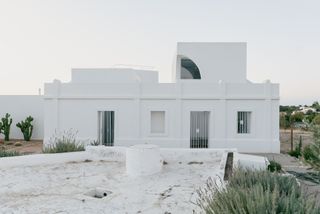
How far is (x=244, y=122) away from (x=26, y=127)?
50.2ft

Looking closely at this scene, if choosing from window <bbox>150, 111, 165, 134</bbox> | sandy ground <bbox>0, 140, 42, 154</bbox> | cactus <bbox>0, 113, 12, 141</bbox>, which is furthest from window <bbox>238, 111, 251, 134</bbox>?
cactus <bbox>0, 113, 12, 141</bbox>

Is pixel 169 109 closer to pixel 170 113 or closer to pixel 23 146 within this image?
pixel 170 113

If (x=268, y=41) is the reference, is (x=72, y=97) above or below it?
below

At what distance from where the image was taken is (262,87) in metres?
17.9

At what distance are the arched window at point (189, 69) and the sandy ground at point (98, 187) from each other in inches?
657

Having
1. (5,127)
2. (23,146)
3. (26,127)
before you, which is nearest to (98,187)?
(23,146)

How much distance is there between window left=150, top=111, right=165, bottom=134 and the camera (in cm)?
1817

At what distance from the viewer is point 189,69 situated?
87.4 ft

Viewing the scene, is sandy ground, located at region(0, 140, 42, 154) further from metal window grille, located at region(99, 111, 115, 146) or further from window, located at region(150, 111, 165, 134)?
window, located at region(150, 111, 165, 134)

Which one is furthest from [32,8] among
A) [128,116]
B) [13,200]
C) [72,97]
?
[13,200]

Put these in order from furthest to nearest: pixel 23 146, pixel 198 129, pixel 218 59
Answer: pixel 218 59 < pixel 23 146 < pixel 198 129

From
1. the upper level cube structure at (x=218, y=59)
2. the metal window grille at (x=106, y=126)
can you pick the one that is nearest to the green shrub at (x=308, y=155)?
the metal window grille at (x=106, y=126)

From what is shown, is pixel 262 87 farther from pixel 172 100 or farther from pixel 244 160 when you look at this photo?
pixel 244 160

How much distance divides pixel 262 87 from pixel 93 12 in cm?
1035
